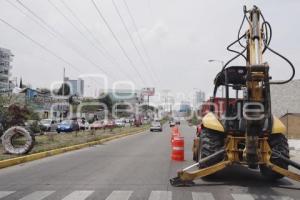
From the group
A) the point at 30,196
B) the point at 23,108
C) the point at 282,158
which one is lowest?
the point at 30,196

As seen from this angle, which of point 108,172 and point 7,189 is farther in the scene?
point 108,172

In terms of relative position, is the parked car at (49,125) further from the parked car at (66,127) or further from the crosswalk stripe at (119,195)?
the crosswalk stripe at (119,195)

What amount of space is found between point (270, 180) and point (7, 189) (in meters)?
6.75

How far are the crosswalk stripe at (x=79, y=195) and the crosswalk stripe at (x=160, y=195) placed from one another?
4.54 feet

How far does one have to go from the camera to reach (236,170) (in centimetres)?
1463

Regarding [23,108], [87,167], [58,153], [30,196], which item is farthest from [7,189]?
[23,108]

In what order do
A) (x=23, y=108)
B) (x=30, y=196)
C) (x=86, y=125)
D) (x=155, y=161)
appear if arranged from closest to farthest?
(x=30, y=196)
(x=155, y=161)
(x=23, y=108)
(x=86, y=125)

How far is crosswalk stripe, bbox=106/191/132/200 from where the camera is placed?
948cm

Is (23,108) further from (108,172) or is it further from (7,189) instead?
(7,189)

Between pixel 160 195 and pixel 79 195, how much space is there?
174cm

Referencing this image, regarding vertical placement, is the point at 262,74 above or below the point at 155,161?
above

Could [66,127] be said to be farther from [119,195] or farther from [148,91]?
[148,91]

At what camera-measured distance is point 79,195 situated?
9781 millimetres

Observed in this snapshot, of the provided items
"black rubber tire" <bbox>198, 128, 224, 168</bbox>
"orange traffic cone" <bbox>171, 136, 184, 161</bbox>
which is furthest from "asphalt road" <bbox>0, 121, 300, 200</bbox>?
"orange traffic cone" <bbox>171, 136, 184, 161</bbox>
